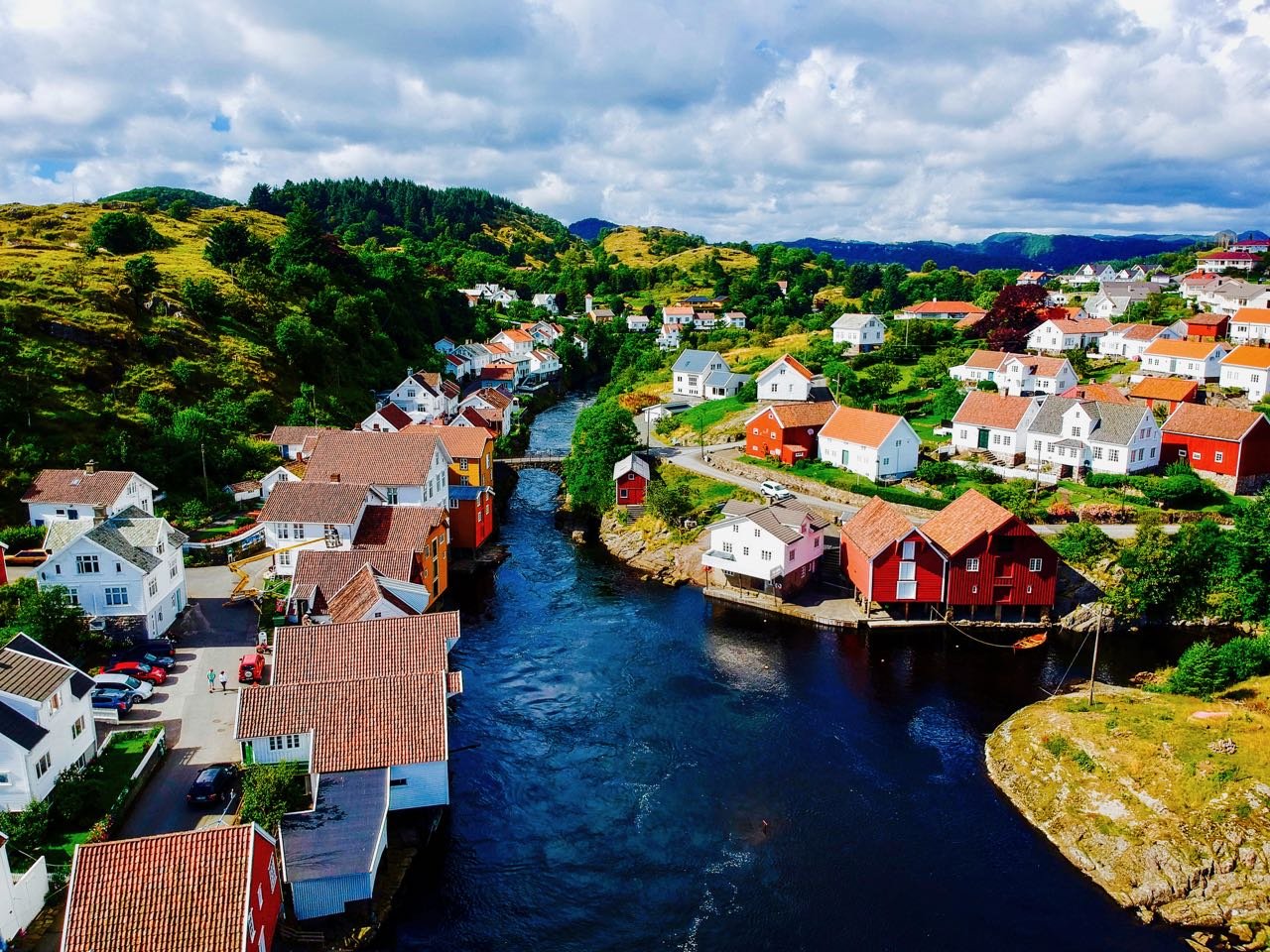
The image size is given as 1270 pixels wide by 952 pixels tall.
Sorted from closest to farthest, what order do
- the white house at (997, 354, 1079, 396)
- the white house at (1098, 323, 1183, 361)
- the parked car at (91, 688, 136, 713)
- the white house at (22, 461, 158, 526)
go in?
the parked car at (91, 688, 136, 713), the white house at (22, 461, 158, 526), the white house at (997, 354, 1079, 396), the white house at (1098, 323, 1183, 361)

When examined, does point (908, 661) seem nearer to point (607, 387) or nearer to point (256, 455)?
point (256, 455)

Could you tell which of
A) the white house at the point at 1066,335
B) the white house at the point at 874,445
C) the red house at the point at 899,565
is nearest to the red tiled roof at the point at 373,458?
the red house at the point at 899,565

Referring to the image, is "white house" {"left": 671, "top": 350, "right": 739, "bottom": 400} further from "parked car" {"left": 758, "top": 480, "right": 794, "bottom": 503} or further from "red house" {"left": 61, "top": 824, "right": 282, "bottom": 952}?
"red house" {"left": 61, "top": 824, "right": 282, "bottom": 952}

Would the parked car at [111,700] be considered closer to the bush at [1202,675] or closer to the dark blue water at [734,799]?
the dark blue water at [734,799]

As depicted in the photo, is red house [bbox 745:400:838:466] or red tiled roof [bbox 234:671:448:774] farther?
red house [bbox 745:400:838:466]

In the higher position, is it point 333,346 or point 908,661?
point 333,346

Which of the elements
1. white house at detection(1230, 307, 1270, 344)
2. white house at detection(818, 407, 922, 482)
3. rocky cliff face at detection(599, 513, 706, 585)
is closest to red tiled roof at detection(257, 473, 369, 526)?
rocky cliff face at detection(599, 513, 706, 585)

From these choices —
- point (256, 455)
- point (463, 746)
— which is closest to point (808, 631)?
point (463, 746)

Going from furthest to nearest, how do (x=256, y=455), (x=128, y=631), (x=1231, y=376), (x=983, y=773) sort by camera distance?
1. (x=1231, y=376)
2. (x=256, y=455)
3. (x=128, y=631)
4. (x=983, y=773)
